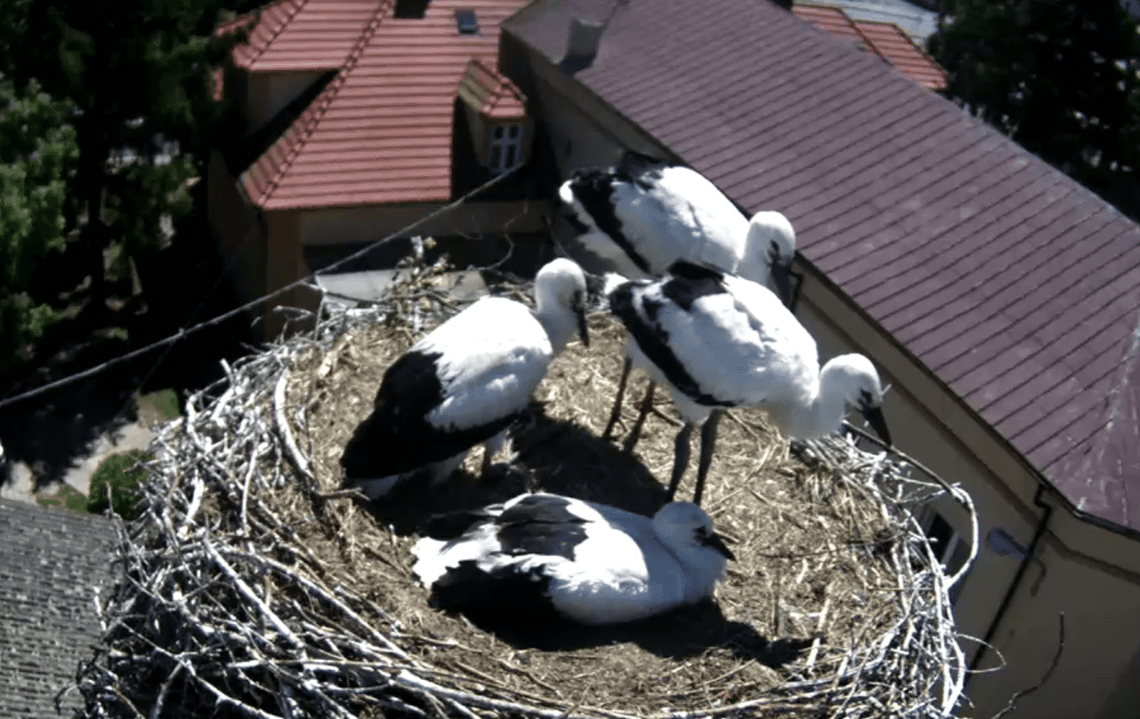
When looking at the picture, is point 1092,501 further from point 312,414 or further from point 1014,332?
point 312,414

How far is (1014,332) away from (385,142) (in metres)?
8.00

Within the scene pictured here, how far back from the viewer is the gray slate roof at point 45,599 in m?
9.68

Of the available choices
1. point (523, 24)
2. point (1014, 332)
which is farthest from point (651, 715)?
point (523, 24)

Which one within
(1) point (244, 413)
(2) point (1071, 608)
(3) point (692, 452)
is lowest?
(2) point (1071, 608)

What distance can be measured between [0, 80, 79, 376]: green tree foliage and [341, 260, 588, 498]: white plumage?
7021 millimetres

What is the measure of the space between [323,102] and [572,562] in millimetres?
10151

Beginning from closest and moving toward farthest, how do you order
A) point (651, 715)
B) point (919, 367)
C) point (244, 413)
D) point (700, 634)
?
point (651, 715) → point (700, 634) → point (244, 413) → point (919, 367)

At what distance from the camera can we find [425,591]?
5934mm

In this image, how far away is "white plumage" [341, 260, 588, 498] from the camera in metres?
6.27

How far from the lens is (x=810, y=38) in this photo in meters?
13.3

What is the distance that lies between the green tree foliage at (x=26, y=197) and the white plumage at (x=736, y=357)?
25.4 feet

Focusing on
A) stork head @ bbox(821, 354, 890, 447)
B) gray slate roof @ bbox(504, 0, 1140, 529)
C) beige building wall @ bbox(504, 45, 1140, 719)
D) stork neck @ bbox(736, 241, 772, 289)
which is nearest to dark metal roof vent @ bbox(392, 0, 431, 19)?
gray slate roof @ bbox(504, 0, 1140, 529)

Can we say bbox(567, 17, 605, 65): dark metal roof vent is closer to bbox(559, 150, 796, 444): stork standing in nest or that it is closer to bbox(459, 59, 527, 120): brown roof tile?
bbox(459, 59, 527, 120): brown roof tile

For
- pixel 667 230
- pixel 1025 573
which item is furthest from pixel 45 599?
pixel 1025 573
